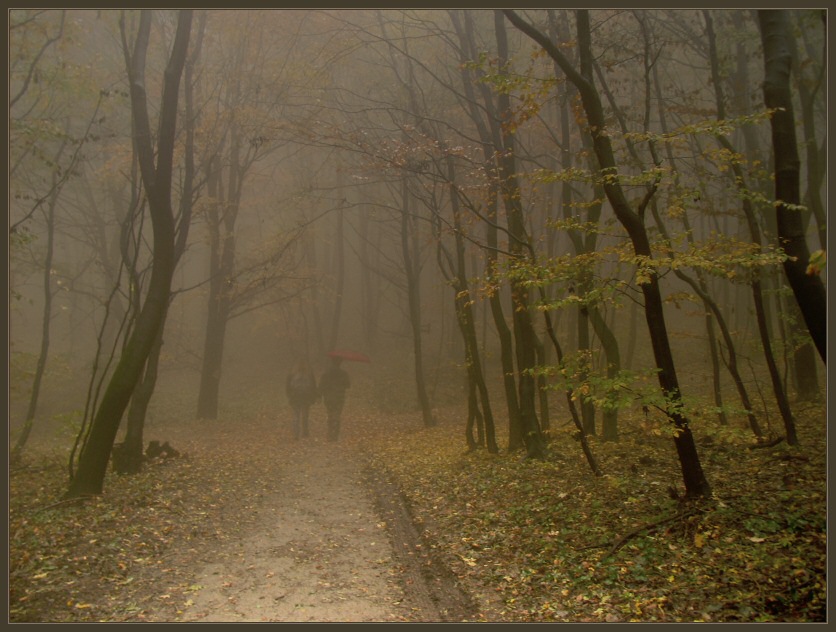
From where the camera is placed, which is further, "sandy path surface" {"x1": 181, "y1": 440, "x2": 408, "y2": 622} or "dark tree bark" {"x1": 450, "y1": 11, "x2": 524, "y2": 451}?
"dark tree bark" {"x1": 450, "y1": 11, "x2": 524, "y2": 451}

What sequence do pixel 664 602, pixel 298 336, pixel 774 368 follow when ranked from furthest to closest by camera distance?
pixel 298 336 < pixel 774 368 < pixel 664 602

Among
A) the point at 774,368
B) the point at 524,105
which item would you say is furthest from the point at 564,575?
the point at 524,105

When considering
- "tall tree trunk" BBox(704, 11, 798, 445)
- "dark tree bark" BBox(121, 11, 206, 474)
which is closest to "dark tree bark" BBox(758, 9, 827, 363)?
"tall tree trunk" BBox(704, 11, 798, 445)

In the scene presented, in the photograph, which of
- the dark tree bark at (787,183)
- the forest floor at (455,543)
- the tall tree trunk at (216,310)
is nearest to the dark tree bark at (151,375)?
the forest floor at (455,543)

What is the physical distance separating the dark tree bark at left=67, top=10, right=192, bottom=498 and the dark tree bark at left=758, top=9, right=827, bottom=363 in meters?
8.30

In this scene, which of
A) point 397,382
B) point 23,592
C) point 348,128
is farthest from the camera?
point 397,382

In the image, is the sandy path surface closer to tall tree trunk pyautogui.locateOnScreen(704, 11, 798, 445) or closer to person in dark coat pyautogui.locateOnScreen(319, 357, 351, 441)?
tall tree trunk pyautogui.locateOnScreen(704, 11, 798, 445)

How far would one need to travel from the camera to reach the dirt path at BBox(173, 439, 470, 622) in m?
4.89

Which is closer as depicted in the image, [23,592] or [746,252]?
[23,592]

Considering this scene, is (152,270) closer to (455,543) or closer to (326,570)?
(326,570)

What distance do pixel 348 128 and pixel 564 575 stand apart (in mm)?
10333

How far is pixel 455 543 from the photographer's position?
6.31 meters

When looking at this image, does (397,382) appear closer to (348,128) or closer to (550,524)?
(348,128)

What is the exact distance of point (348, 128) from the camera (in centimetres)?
1242
